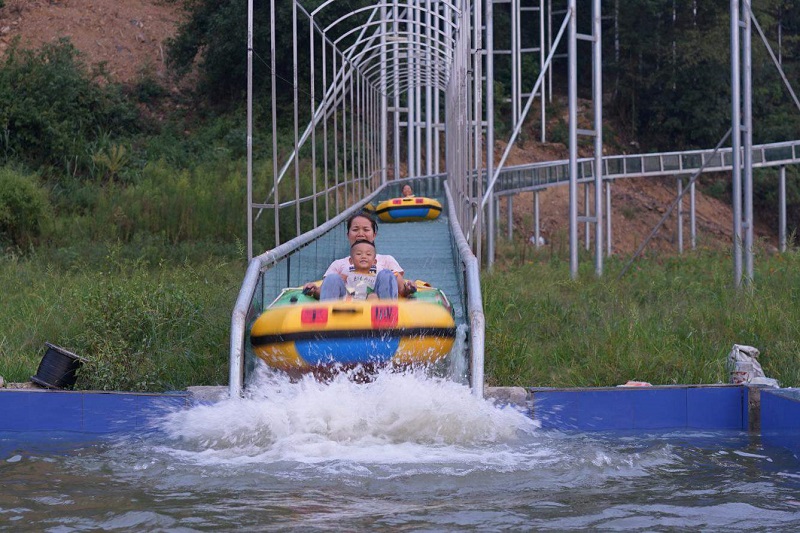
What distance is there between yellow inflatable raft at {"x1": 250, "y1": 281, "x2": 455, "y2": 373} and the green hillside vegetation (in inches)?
59.2

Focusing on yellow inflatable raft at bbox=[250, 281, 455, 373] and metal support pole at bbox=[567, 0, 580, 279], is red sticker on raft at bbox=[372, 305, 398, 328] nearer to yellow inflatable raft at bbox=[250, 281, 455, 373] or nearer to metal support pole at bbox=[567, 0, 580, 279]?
yellow inflatable raft at bbox=[250, 281, 455, 373]

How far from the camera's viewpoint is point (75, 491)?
18.8 feet

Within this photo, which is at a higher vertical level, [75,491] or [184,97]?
[184,97]

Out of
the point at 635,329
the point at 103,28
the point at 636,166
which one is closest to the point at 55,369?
the point at 635,329

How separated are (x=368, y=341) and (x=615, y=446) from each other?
1689 millimetres

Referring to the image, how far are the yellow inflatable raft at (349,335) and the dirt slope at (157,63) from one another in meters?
33.3

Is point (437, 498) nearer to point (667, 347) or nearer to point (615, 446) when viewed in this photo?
point (615, 446)

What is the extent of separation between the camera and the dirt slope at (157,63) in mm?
42250

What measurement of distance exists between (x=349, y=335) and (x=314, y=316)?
0.27 metres

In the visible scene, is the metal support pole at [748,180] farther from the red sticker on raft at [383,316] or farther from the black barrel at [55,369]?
the black barrel at [55,369]

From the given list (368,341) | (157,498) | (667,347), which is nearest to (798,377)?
(667,347)

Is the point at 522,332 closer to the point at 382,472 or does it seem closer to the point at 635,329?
the point at 635,329

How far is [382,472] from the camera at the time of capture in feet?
19.9

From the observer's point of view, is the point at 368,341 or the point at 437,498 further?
the point at 368,341
